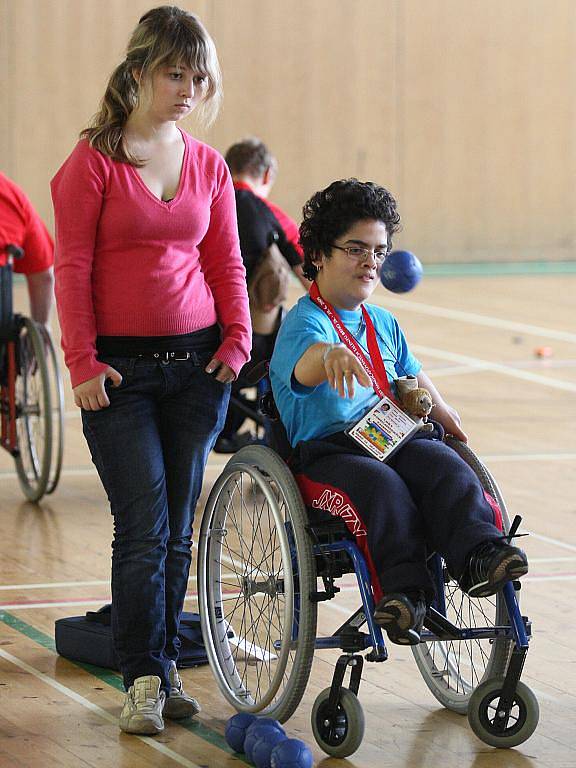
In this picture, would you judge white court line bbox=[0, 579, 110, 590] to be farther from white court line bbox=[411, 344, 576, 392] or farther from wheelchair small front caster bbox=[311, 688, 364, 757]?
white court line bbox=[411, 344, 576, 392]

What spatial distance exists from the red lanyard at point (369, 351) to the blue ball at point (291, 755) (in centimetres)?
71

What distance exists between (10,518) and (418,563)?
8.32 ft

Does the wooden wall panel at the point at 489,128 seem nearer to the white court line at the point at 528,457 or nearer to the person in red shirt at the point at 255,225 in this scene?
the white court line at the point at 528,457

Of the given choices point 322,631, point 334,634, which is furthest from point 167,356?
point 322,631

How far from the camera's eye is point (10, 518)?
16.4 ft

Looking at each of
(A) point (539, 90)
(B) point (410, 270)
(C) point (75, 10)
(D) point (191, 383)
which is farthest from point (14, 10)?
(D) point (191, 383)

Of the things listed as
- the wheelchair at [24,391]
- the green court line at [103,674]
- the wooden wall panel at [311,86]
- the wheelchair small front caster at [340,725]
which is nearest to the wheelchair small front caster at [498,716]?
the wheelchair small front caster at [340,725]

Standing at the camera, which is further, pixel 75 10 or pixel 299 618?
pixel 75 10

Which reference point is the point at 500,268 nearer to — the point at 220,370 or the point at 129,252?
the point at 220,370

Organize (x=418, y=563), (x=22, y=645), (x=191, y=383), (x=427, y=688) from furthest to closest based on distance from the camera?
(x=22, y=645) < (x=427, y=688) < (x=191, y=383) < (x=418, y=563)

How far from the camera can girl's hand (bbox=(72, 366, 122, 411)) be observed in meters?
2.92

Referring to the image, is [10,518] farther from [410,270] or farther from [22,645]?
[410,270]

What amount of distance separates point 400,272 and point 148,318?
1.17 m

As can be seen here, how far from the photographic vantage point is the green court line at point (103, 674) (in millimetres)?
2963
